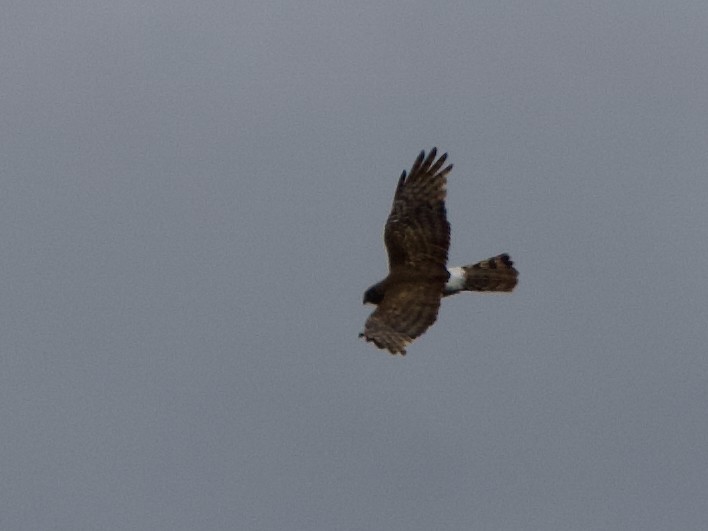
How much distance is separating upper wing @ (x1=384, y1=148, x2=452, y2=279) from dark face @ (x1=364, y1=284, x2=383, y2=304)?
0.44 m

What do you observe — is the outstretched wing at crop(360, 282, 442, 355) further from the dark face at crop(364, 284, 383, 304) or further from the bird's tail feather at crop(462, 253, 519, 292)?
the bird's tail feather at crop(462, 253, 519, 292)

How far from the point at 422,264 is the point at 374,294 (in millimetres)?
815

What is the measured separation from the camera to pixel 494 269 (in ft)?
107

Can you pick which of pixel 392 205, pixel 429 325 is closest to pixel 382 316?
pixel 429 325

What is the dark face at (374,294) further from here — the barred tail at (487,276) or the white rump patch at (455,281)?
the barred tail at (487,276)

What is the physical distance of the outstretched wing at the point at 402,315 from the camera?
28.9m

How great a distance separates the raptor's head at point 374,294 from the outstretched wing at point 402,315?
24 cm

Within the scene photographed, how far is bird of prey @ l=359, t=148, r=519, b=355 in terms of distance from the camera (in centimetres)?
3020

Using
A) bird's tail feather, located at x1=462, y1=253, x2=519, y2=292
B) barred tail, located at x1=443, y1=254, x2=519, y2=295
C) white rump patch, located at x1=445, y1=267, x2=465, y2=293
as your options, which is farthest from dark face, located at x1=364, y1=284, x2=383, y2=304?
bird's tail feather, located at x1=462, y1=253, x2=519, y2=292

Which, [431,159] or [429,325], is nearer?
[429,325]

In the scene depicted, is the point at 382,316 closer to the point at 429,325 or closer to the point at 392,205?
the point at 429,325

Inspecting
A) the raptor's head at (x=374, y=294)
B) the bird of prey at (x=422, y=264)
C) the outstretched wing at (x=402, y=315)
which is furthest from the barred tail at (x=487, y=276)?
the raptor's head at (x=374, y=294)

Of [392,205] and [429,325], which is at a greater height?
[392,205]

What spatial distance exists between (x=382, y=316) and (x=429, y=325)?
30.0 inches
